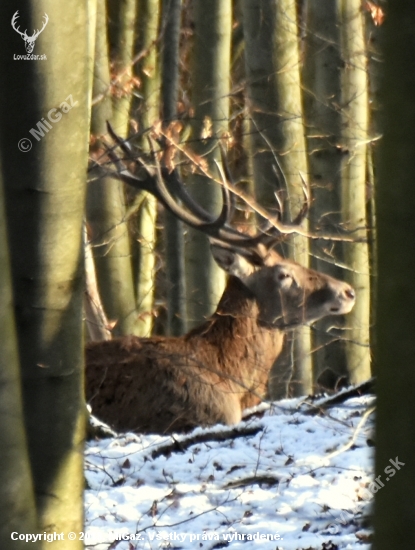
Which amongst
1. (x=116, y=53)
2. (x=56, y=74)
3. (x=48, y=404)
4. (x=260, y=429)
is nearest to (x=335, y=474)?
(x=260, y=429)

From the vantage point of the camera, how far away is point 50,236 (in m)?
3.91

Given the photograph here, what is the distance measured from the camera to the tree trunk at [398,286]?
7.28ft

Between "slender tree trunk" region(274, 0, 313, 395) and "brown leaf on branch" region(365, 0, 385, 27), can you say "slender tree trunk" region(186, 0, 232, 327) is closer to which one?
"slender tree trunk" region(274, 0, 313, 395)

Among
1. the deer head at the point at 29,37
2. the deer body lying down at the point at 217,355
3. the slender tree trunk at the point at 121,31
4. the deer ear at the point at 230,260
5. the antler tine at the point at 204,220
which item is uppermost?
the slender tree trunk at the point at 121,31

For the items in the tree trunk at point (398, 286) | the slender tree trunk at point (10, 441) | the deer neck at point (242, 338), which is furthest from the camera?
the deer neck at point (242, 338)

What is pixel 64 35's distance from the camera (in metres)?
3.81

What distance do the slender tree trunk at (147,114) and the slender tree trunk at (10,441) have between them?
1100 centimetres

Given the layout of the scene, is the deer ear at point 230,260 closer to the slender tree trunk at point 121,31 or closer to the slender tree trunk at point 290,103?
the slender tree trunk at point 290,103

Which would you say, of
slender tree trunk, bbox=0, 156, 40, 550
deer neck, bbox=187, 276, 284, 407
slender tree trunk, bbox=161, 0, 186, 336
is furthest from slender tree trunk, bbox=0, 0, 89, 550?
slender tree trunk, bbox=161, 0, 186, 336

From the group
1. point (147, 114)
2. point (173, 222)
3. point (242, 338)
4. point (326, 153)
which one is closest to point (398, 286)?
point (242, 338)

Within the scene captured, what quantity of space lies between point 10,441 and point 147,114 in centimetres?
1236

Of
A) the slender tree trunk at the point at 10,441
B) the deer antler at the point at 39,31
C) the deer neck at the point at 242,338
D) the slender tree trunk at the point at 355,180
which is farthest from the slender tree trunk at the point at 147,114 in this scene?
the slender tree trunk at the point at 10,441

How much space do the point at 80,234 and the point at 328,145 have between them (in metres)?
7.54

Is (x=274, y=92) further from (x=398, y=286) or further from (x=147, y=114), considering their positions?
(x=398, y=286)
